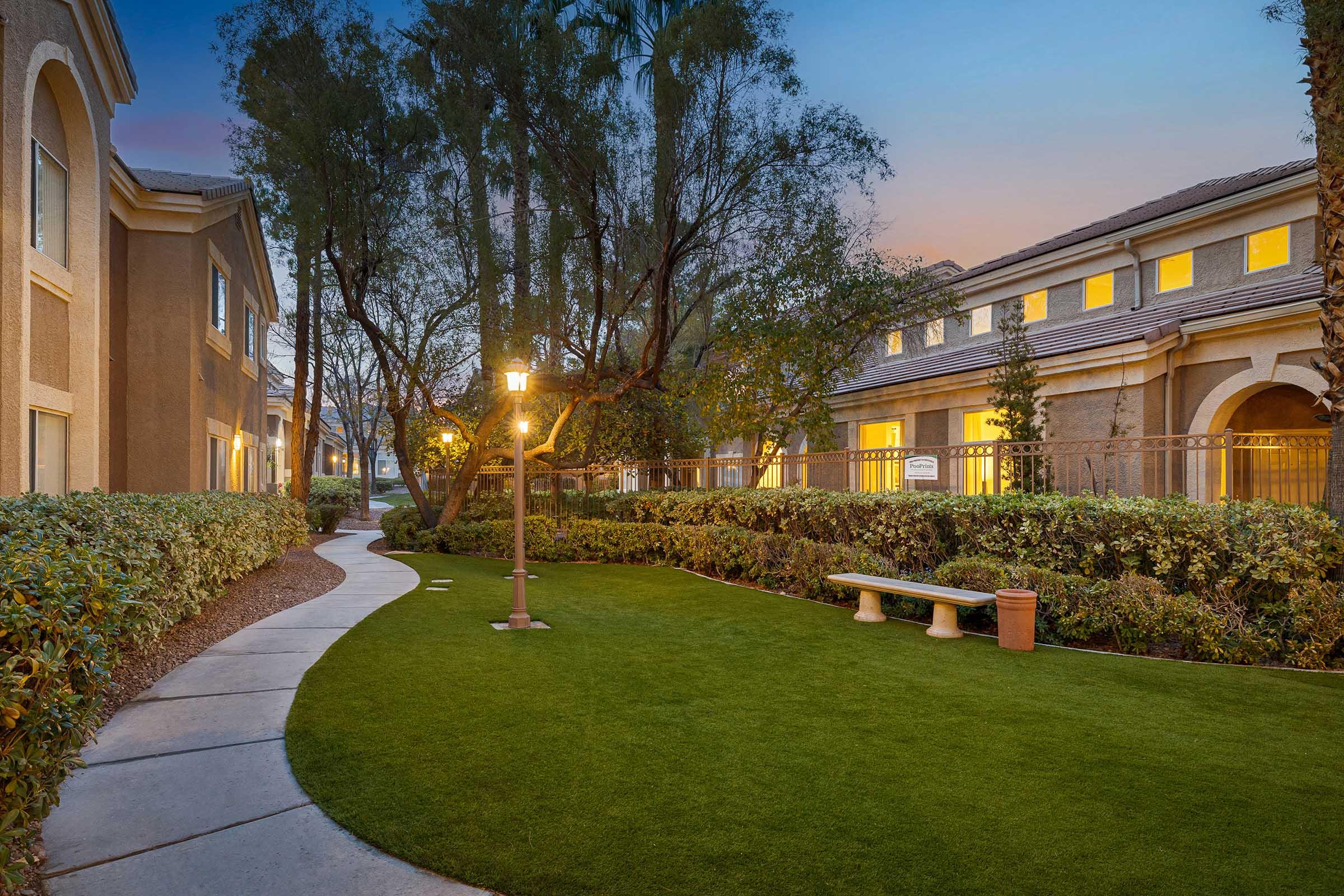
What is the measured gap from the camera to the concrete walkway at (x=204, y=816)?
118 inches

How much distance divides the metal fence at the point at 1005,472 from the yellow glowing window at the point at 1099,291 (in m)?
4.64

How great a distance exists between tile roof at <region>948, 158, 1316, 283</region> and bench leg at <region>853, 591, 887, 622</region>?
38.6ft

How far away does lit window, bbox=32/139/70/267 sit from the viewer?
8.29 meters

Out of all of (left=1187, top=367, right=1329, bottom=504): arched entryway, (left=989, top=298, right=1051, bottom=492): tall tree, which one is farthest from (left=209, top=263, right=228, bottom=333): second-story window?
(left=1187, top=367, right=1329, bottom=504): arched entryway

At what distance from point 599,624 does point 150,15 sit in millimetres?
14532

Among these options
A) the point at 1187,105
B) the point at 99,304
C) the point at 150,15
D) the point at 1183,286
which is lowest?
the point at 99,304

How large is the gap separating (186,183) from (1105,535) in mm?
15455

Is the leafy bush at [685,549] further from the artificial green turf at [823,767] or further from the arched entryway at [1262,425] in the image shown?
the arched entryway at [1262,425]

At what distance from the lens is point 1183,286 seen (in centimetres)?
1543

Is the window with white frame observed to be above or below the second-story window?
below

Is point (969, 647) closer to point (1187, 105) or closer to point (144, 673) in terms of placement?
point (144, 673)

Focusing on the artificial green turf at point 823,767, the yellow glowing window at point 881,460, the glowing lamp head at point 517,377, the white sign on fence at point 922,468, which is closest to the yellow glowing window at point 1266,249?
the yellow glowing window at point 881,460

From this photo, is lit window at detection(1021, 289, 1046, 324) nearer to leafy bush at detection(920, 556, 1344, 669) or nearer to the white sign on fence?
the white sign on fence

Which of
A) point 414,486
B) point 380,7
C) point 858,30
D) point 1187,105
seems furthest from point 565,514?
point 1187,105
